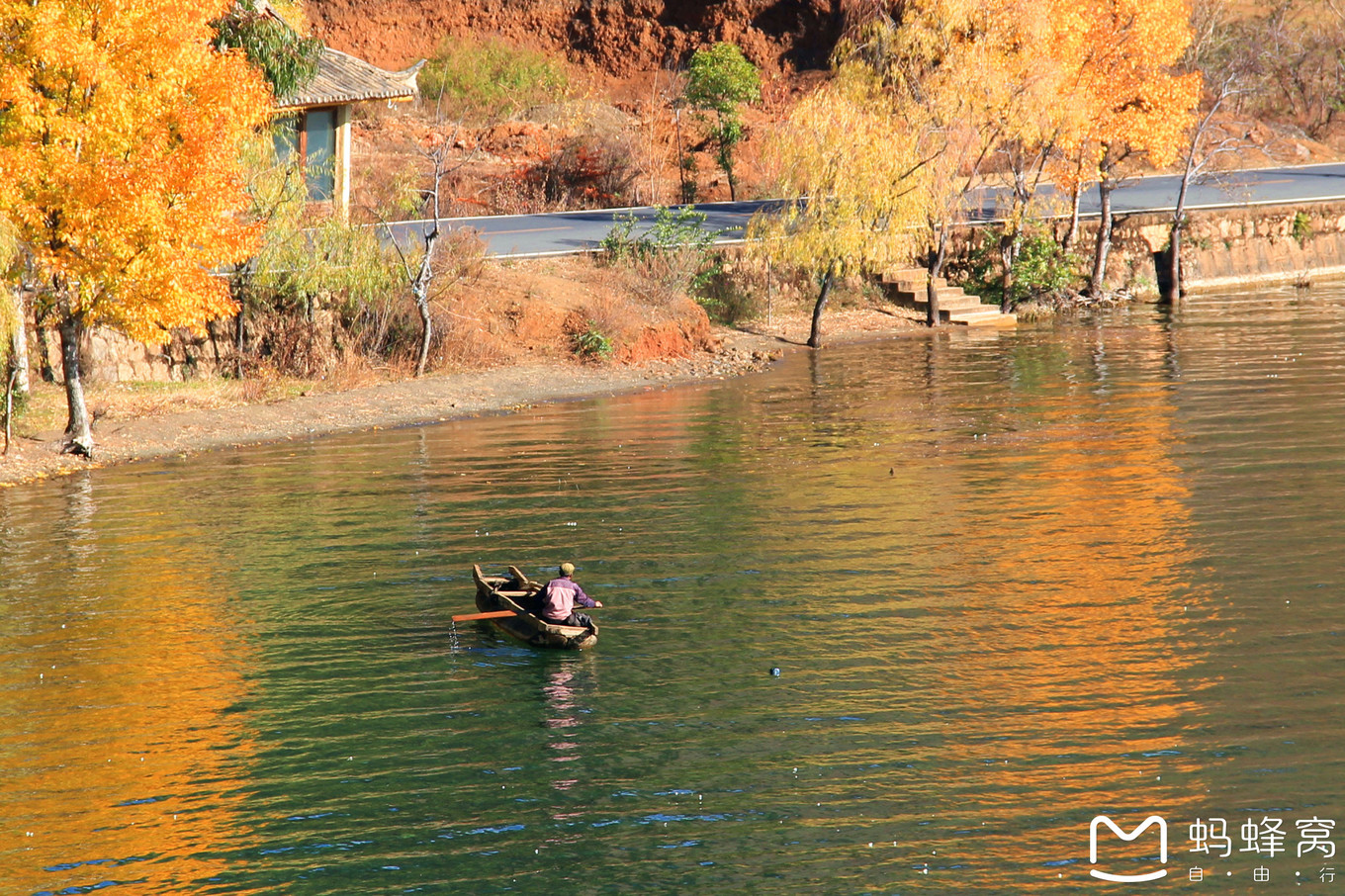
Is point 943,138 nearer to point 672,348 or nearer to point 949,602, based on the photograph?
point 672,348

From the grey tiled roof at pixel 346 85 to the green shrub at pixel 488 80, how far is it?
60.2 ft

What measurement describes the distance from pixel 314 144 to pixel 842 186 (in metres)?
16.9

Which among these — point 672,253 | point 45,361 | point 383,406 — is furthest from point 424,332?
point 45,361

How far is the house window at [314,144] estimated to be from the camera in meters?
41.8

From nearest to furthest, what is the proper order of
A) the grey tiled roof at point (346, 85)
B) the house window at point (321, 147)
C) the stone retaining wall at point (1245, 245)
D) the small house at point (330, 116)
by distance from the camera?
1. the grey tiled roof at point (346, 85)
2. the small house at point (330, 116)
3. the house window at point (321, 147)
4. the stone retaining wall at point (1245, 245)

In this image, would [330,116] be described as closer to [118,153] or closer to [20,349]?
[118,153]

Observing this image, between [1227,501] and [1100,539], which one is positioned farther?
[1227,501]

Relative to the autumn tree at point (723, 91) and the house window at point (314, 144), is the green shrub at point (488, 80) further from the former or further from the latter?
the house window at point (314, 144)

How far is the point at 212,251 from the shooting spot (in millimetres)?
27484

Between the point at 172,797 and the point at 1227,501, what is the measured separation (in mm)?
16006

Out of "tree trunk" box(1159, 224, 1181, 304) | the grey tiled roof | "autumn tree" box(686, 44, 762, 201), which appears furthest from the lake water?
"autumn tree" box(686, 44, 762, 201)

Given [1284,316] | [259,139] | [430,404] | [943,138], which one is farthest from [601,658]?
[1284,316]

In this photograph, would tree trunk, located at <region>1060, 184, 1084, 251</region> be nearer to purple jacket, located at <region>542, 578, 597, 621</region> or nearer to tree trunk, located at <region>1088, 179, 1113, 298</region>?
tree trunk, located at <region>1088, 179, 1113, 298</region>

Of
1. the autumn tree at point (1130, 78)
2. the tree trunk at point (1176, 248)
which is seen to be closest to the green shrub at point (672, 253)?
the autumn tree at point (1130, 78)
